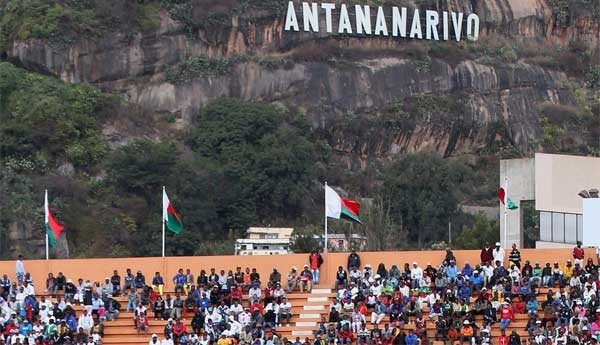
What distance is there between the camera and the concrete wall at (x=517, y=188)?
304ft

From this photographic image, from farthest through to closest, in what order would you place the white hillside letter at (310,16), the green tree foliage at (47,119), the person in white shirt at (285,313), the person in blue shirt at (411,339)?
the white hillside letter at (310,16) → the green tree foliage at (47,119) → the person in white shirt at (285,313) → the person in blue shirt at (411,339)

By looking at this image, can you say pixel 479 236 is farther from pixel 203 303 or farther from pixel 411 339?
pixel 411 339

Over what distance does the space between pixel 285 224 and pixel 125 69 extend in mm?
16832

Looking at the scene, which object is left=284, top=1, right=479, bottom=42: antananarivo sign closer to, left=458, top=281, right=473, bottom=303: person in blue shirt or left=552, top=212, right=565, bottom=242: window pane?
left=552, top=212, right=565, bottom=242: window pane

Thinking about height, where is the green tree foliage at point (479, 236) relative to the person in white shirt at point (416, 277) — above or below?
above

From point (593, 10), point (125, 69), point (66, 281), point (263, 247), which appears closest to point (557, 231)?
point (66, 281)

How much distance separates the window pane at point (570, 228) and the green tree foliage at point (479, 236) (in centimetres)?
3286

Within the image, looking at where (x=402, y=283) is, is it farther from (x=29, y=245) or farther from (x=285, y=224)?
(x=285, y=224)

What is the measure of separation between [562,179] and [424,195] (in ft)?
183

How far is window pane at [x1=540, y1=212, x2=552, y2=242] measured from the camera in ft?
295

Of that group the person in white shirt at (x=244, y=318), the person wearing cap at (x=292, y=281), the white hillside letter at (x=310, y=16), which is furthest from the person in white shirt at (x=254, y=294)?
the white hillside letter at (x=310, y=16)

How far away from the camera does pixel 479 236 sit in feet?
419

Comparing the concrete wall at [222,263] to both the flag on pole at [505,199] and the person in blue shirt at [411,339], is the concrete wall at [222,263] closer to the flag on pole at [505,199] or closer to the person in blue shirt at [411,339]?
the flag on pole at [505,199]

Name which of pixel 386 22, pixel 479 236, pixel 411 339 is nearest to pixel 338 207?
pixel 411 339
